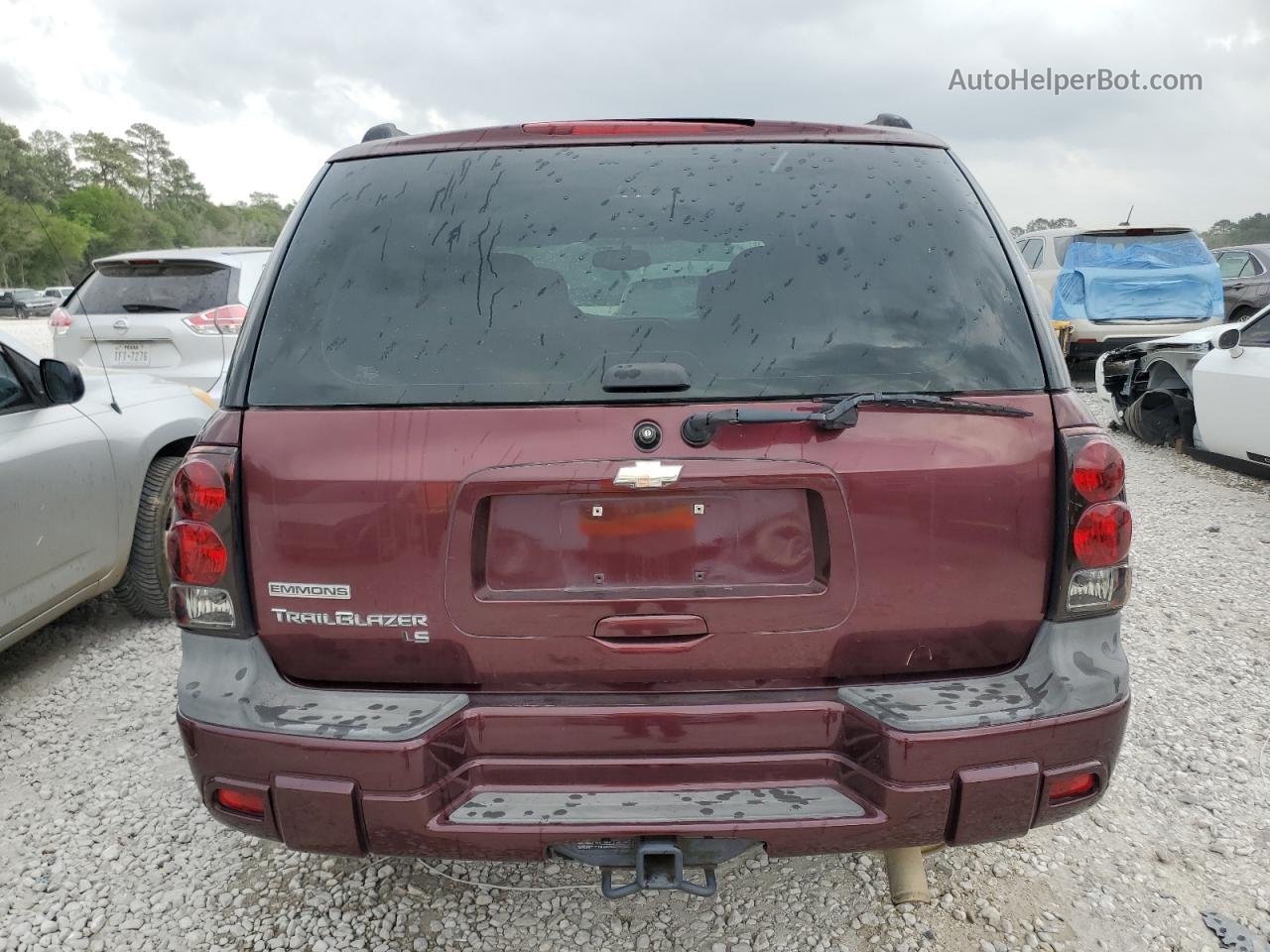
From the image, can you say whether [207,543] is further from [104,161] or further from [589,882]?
[104,161]

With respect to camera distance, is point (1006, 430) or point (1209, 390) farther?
point (1209, 390)

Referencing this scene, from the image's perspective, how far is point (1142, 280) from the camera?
10.4 m

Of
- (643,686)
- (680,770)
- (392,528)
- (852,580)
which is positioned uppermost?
(392,528)

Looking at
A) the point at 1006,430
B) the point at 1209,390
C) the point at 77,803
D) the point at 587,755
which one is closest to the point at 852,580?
the point at 1006,430

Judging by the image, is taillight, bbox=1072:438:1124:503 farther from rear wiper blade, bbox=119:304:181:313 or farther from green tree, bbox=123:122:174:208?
green tree, bbox=123:122:174:208

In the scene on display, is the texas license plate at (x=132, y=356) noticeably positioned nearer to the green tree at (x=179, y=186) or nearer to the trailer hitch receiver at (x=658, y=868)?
the trailer hitch receiver at (x=658, y=868)

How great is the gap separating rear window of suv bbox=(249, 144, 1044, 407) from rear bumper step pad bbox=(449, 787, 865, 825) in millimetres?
800

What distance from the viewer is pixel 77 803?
2.87 m

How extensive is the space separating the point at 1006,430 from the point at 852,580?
43 cm

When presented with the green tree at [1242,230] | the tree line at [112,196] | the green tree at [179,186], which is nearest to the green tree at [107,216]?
the tree line at [112,196]

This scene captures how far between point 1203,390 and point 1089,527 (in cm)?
573

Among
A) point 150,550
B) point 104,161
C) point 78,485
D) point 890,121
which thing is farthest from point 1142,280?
point 104,161

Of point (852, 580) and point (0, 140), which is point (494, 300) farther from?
point (0, 140)

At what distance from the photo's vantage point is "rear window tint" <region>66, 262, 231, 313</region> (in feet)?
20.8
